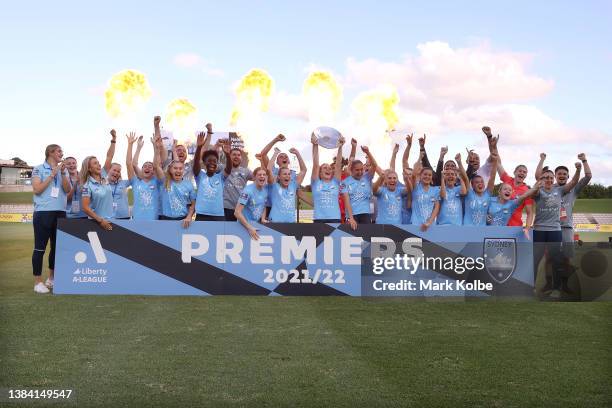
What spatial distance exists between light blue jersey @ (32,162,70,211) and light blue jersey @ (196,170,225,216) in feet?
7.44

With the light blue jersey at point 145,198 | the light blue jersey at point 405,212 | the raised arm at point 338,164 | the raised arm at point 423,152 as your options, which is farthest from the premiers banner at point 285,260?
the raised arm at point 423,152

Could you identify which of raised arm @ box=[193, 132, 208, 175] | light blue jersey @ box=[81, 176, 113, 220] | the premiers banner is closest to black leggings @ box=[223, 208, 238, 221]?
the premiers banner

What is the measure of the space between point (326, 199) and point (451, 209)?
220cm

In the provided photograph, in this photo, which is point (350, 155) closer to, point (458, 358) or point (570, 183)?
point (570, 183)

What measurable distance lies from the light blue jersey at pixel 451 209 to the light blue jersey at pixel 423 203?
6.8 inches

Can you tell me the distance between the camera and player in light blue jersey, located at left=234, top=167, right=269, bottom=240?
9695 mm

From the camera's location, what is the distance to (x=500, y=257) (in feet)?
32.3

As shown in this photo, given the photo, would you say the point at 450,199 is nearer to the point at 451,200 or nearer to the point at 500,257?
the point at 451,200

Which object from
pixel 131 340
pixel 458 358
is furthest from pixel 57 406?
pixel 458 358

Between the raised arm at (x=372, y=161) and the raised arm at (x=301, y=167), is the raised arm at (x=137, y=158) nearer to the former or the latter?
the raised arm at (x=301, y=167)

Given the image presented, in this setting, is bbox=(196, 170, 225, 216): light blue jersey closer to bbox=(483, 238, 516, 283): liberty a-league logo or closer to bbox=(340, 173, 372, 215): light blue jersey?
bbox=(340, 173, 372, 215): light blue jersey

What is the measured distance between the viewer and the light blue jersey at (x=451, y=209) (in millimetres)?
10211

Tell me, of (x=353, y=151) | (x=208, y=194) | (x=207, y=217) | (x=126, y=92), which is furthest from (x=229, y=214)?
(x=126, y=92)

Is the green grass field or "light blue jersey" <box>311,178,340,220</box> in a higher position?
"light blue jersey" <box>311,178,340,220</box>
